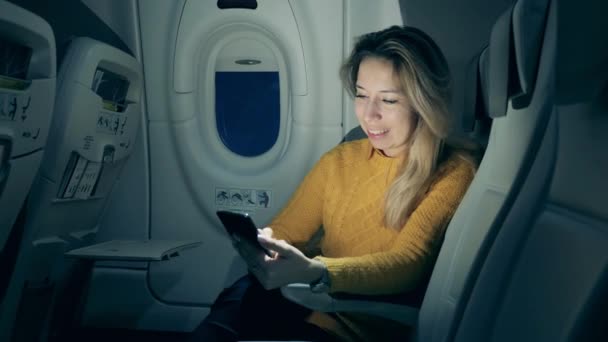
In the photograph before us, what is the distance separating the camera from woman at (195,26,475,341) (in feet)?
4.76

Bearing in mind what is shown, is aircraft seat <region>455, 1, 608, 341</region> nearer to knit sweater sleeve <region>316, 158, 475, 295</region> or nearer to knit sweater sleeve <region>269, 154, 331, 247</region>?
knit sweater sleeve <region>316, 158, 475, 295</region>

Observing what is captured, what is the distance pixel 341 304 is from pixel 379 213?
0.36m

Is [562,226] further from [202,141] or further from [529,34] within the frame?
[202,141]

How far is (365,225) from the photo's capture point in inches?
68.5

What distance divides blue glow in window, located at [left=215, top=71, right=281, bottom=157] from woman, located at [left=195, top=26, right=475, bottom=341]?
2.09 feet

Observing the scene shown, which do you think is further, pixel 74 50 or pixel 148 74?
pixel 148 74

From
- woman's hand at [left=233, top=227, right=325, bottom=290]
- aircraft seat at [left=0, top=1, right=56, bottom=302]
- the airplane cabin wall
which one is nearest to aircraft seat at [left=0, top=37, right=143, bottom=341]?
aircraft seat at [left=0, top=1, right=56, bottom=302]

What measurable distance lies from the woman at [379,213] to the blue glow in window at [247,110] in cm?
64

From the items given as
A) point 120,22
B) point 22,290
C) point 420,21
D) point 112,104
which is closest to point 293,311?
point 22,290

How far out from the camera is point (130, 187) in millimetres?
2562

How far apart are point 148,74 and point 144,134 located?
29 centimetres

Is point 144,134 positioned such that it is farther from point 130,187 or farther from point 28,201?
point 28,201

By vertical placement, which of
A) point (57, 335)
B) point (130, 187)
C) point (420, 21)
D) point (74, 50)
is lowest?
point (57, 335)

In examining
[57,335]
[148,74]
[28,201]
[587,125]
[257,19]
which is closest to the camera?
[587,125]
